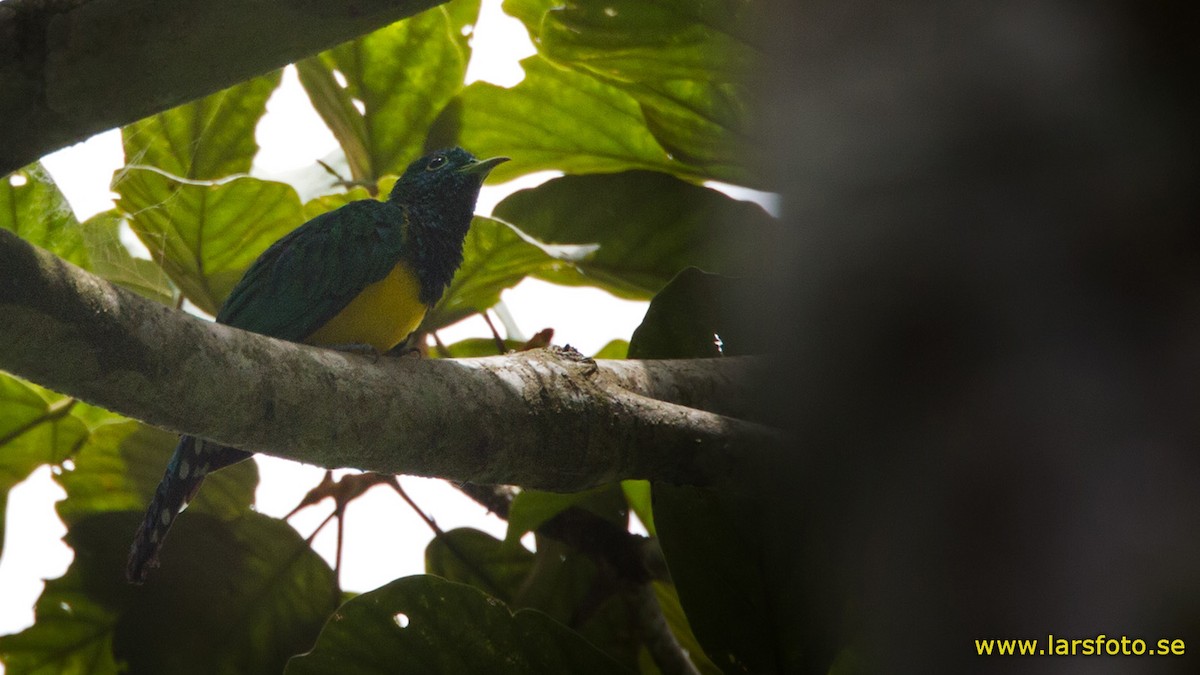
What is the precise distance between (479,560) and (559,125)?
1121 millimetres

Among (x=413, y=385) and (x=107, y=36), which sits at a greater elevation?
(x=107, y=36)

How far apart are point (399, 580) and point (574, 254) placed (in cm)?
86

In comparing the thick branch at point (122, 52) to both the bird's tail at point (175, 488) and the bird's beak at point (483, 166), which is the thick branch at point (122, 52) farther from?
the bird's beak at point (483, 166)

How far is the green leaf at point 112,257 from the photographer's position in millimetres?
2209

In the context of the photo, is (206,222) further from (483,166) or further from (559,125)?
(559,125)

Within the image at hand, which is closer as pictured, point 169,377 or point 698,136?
point 169,377

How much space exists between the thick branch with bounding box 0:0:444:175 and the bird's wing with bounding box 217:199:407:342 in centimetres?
85

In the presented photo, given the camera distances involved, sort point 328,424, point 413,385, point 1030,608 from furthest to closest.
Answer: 1. point 413,385
2. point 328,424
3. point 1030,608

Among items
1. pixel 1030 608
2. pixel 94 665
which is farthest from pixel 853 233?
pixel 94 665

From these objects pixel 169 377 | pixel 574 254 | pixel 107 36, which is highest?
pixel 574 254

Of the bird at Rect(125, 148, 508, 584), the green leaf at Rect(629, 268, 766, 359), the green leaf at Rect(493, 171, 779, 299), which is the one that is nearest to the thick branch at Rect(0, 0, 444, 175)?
the bird at Rect(125, 148, 508, 584)

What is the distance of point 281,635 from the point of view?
2.23 m

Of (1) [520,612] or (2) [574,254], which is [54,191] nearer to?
(2) [574,254]

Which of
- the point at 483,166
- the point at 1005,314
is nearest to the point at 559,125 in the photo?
the point at 483,166
